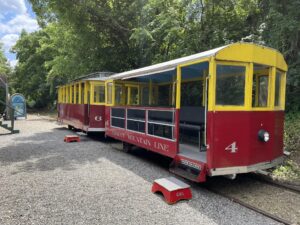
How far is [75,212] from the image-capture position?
4441 mm

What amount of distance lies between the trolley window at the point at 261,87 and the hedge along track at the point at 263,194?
5.25 feet

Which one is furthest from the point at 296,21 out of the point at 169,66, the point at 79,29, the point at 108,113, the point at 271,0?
the point at 79,29

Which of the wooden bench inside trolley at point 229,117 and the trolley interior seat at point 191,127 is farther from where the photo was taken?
the trolley interior seat at point 191,127

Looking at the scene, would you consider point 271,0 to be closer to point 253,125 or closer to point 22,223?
point 253,125

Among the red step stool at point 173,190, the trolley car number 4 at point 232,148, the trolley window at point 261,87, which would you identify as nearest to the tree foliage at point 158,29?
the trolley window at point 261,87

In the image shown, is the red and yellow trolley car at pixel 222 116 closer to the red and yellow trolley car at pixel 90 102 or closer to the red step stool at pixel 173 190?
the red step stool at pixel 173 190

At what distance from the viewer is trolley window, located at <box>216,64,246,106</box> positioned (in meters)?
5.16

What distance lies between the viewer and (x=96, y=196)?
5.14 m

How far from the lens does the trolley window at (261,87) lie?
19.3 ft

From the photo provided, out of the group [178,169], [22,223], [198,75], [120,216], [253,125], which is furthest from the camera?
[198,75]

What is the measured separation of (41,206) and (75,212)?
2.07ft

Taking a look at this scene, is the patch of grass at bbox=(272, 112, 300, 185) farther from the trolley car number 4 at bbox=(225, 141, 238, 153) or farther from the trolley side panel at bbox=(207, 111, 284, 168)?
the trolley car number 4 at bbox=(225, 141, 238, 153)

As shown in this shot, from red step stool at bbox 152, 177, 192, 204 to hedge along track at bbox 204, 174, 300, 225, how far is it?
2.57ft

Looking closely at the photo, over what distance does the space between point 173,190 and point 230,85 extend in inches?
83.0
